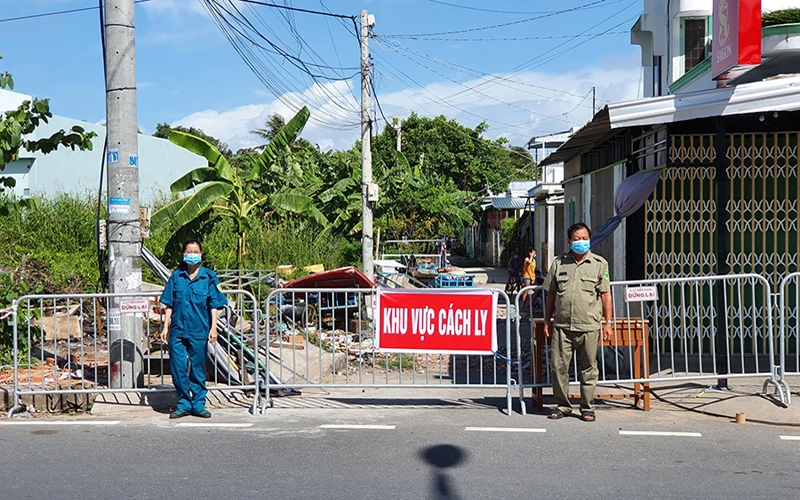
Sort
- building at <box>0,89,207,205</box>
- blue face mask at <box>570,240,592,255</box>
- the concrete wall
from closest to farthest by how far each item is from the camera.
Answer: blue face mask at <box>570,240,592,255</box> → building at <box>0,89,207,205</box> → the concrete wall

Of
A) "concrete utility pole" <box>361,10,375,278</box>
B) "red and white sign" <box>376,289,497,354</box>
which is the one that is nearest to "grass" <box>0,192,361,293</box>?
"concrete utility pole" <box>361,10,375,278</box>

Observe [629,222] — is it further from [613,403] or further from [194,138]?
[194,138]

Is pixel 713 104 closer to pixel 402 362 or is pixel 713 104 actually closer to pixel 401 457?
pixel 401 457

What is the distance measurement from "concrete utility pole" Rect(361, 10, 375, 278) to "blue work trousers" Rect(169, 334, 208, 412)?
878 centimetres

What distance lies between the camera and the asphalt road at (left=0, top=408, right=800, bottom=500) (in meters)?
5.75

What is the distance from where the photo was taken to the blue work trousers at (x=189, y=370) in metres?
8.15

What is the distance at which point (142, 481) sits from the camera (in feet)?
19.7

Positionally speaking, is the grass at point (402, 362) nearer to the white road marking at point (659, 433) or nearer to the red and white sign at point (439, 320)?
the red and white sign at point (439, 320)

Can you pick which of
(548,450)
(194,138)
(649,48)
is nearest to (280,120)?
(649,48)

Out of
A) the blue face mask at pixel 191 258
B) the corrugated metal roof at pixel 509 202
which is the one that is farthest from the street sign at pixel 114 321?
the corrugated metal roof at pixel 509 202

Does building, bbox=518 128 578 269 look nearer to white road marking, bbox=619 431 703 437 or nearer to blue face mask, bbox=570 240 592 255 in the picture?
blue face mask, bbox=570 240 592 255

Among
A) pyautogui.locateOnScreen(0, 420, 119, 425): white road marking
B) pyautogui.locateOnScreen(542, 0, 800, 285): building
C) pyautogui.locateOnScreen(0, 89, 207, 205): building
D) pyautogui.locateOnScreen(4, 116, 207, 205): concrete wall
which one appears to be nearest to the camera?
pyautogui.locateOnScreen(0, 420, 119, 425): white road marking

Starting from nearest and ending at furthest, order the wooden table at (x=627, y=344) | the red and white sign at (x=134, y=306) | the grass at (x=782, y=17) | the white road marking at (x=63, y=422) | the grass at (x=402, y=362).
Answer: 1. the white road marking at (x=63, y=422)
2. the wooden table at (x=627, y=344)
3. the red and white sign at (x=134, y=306)
4. the grass at (x=402, y=362)
5. the grass at (x=782, y=17)

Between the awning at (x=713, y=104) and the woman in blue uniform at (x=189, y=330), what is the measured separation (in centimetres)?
479
